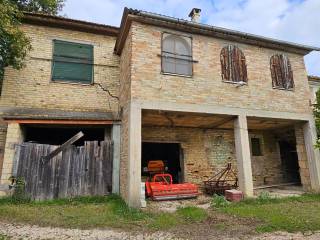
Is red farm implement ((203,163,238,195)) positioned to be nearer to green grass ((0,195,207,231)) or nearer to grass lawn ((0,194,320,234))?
grass lawn ((0,194,320,234))

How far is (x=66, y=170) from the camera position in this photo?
825cm

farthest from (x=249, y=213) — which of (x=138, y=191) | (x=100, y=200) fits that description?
(x=100, y=200)

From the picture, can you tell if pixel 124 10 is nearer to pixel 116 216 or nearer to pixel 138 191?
pixel 138 191

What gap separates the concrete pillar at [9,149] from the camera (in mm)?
7738

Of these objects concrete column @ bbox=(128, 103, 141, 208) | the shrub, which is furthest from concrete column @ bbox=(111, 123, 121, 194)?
the shrub

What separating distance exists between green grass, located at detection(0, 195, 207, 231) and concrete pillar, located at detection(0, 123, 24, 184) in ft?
2.56

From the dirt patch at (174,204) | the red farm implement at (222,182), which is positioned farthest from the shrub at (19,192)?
the red farm implement at (222,182)

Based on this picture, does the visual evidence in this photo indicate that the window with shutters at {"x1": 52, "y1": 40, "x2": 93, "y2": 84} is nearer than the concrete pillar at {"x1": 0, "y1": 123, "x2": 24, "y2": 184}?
No

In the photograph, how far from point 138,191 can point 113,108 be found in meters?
4.11

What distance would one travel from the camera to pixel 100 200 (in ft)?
26.2

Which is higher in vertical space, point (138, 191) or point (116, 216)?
point (138, 191)

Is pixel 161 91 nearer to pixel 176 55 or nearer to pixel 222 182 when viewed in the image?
pixel 176 55

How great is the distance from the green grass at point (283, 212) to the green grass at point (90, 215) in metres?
1.37

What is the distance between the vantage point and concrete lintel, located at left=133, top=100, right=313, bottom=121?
7.83 metres
